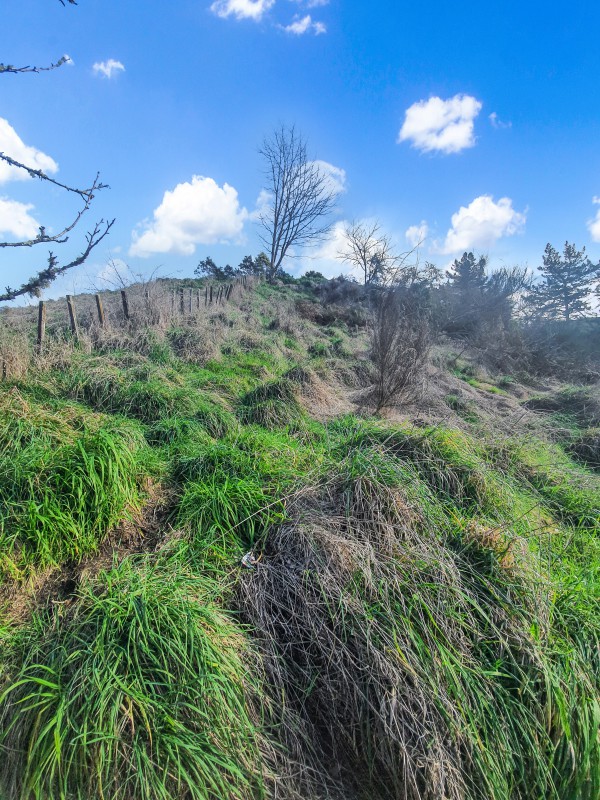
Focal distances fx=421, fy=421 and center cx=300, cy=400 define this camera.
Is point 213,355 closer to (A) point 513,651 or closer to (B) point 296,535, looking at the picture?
(B) point 296,535

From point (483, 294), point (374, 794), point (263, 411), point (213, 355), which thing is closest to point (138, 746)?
point (374, 794)

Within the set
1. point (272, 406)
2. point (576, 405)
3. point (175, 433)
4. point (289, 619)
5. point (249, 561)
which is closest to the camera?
point (289, 619)

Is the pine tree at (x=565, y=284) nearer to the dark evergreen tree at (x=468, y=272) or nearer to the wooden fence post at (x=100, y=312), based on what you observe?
the dark evergreen tree at (x=468, y=272)

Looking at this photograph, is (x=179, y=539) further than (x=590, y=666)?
Yes

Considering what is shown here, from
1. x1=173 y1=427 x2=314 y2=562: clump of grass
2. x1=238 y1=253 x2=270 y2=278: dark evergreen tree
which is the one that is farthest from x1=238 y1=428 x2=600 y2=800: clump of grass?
x1=238 y1=253 x2=270 y2=278: dark evergreen tree

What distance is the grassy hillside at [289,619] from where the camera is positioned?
1956 millimetres

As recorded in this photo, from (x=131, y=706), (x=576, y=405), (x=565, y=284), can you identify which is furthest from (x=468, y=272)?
(x=131, y=706)

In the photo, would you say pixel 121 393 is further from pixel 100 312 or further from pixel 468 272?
pixel 468 272

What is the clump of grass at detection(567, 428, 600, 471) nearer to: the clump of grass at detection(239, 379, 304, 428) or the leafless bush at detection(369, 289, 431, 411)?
the leafless bush at detection(369, 289, 431, 411)

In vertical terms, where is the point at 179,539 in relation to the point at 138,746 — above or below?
above

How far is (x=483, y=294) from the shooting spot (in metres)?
23.9

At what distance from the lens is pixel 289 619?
8.45 feet

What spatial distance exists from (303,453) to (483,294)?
23.3m

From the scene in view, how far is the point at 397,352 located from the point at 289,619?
16.5 ft
